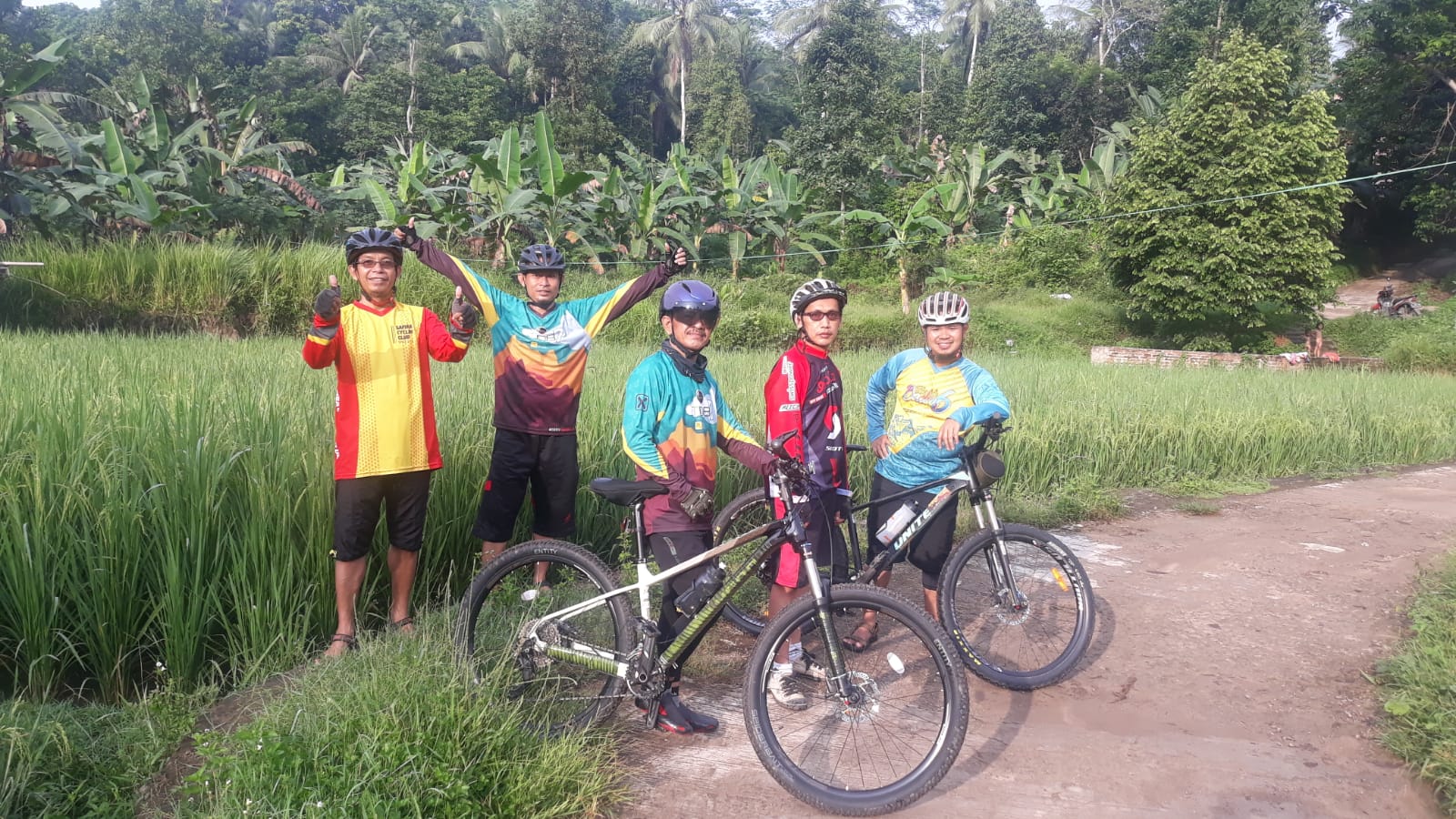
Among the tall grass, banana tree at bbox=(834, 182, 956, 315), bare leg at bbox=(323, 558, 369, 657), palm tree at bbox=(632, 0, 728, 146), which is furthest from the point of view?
palm tree at bbox=(632, 0, 728, 146)

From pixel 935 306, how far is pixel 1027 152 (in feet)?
90.5

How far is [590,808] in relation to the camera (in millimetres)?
2564

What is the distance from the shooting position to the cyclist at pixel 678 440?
3072 millimetres

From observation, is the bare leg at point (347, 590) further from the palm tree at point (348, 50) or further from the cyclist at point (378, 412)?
the palm tree at point (348, 50)

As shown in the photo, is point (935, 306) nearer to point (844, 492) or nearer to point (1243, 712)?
point (844, 492)

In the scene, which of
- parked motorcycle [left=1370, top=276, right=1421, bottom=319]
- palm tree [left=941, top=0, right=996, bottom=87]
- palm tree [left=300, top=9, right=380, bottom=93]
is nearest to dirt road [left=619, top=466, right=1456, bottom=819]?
parked motorcycle [left=1370, top=276, right=1421, bottom=319]

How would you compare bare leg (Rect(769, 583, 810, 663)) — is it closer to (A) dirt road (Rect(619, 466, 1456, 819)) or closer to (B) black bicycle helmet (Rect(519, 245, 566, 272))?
(A) dirt road (Rect(619, 466, 1456, 819))

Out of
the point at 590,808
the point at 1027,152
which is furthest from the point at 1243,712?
the point at 1027,152

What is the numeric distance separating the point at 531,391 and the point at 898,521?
164 cm

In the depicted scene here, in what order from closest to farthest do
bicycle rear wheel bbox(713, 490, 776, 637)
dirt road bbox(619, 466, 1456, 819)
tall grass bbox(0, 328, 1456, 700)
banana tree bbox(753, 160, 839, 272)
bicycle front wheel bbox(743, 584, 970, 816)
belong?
1. bicycle front wheel bbox(743, 584, 970, 816)
2. dirt road bbox(619, 466, 1456, 819)
3. tall grass bbox(0, 328, 1456, 700)
4. bicycle rear wheel bbox(713, 490, 776, 637)
5. banana tree bbox(753, 160, 839, 272)

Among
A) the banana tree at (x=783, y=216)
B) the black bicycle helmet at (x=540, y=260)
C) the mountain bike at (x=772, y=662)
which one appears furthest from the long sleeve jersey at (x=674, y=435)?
the banana tree at (x=783, y=216)

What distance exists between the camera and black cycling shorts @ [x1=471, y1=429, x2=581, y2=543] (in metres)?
3.95

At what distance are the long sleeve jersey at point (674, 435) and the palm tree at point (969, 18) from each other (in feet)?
133

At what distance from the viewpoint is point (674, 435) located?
10.6 feet
